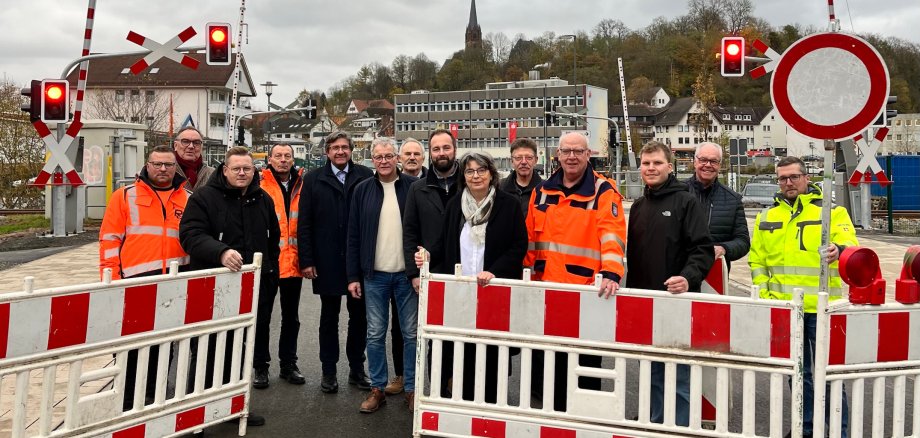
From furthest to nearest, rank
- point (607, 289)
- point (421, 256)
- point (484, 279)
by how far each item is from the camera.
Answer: point (421, 256)
point (484, 279)
point (607, 289)

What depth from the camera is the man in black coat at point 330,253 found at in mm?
6410

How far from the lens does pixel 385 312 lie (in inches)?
237

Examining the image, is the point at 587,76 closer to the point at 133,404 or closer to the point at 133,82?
the point at 133,82

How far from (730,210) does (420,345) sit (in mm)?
2662

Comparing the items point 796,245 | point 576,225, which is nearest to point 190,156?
point 576,225

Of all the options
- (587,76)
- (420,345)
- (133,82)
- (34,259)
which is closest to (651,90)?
(587,76)

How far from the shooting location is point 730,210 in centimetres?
587

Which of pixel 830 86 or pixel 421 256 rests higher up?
pixel 830 86

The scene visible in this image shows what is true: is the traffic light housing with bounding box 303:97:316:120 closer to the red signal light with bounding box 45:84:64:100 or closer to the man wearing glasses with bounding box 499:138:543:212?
the red signal light with bounding box 45:84:64:100

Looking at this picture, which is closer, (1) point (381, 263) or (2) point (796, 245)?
(2) point (796, 245)

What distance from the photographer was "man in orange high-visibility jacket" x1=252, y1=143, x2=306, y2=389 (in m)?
6.44

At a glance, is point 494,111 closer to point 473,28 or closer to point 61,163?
point 473,28

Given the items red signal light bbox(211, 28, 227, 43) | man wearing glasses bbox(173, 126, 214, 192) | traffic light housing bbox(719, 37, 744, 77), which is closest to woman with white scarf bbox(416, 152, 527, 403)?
man wearing glasses bbox(173, 126, 214, 192)

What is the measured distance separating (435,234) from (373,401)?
132 centimetres
